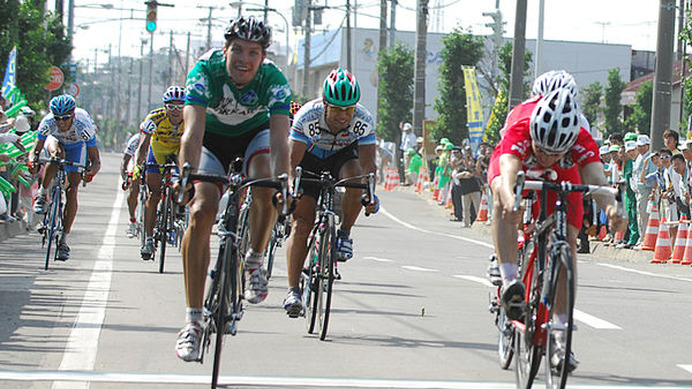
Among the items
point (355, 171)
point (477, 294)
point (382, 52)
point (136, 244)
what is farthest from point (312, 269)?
point (382, 52)

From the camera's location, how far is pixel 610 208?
7473mm

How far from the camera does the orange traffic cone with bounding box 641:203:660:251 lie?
2147 centimetres

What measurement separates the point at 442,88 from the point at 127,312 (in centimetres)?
3966

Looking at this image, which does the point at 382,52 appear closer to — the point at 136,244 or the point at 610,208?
the point at 136,244

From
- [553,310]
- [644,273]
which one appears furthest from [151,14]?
[553,310]

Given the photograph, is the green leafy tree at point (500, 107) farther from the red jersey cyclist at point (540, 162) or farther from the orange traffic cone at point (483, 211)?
the red jersey cyclist at point (540, 162)

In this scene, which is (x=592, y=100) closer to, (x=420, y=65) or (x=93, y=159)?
(x=420, y=65)

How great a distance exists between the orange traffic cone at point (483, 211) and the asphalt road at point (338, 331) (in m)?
11.2

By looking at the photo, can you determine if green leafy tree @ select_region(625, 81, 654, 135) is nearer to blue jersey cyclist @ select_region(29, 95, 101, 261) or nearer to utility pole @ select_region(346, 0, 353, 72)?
utility pole @ select_region(346, 0, 353, 72)

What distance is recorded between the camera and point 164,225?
1576cm

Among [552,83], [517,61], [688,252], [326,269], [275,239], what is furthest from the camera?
[517,61]

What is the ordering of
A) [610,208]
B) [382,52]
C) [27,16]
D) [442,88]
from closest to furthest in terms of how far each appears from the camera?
[610,208] < [27,16] < [442,88] < [382,52]

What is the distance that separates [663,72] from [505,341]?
1623 centimetres

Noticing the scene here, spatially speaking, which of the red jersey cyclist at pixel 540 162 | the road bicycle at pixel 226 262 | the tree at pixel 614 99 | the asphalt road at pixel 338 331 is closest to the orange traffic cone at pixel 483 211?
the asphalt road at pixel 338 331
